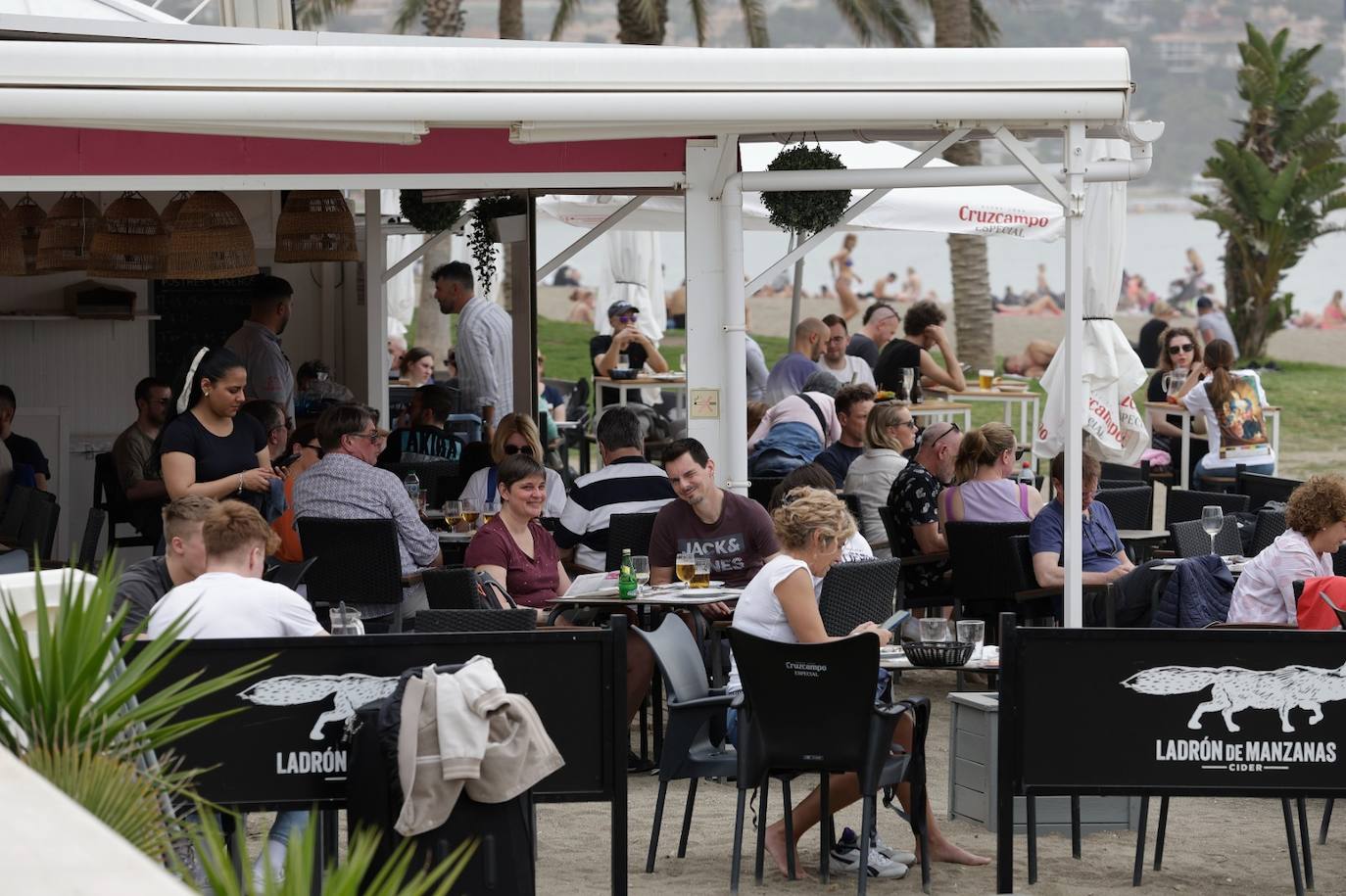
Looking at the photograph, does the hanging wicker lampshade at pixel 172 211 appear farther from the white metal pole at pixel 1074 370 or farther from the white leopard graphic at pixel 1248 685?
the white leopard graphic at pixel 1248 685

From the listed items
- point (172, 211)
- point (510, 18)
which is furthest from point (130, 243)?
point (510, 18)

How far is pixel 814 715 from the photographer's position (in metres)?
5.39

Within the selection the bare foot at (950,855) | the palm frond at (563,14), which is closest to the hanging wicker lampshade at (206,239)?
the bare foot at (950,855)

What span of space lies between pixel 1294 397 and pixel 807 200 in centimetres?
1743

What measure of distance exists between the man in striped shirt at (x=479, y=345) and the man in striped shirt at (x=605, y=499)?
3.06 m

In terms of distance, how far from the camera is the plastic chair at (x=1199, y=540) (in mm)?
8406

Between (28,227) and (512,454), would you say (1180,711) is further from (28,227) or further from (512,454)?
(28,227)

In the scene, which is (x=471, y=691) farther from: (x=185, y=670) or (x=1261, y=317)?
(x=1261, y=317)

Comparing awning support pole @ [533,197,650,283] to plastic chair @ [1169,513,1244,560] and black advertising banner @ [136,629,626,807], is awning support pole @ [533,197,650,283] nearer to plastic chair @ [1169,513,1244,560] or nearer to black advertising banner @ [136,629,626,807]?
plastic chair @ [1169,513,1244,560]

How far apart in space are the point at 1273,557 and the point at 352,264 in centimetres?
845

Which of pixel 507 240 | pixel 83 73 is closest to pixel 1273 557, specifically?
pixel 83 73

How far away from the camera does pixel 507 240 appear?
37.6 ft

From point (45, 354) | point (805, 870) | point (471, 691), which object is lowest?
point (805, 870)

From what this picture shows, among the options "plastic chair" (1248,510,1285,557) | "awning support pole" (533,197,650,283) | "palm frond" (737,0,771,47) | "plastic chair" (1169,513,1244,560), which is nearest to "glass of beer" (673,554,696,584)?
"plastic chair" (1169,513,1244,560)
